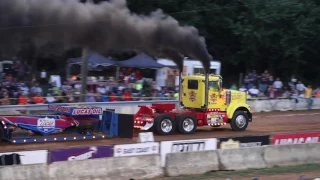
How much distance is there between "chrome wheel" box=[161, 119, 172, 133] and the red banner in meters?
5.55

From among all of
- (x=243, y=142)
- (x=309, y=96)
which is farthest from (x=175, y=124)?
(x=309, y=96)

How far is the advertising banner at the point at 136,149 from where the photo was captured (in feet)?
44.6

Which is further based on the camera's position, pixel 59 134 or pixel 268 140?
pixel 59 134

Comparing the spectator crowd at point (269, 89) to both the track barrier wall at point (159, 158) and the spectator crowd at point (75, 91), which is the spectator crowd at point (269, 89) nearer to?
the spectator crowd at point (75, 91)

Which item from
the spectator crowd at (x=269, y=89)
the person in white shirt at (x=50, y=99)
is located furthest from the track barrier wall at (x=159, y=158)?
the spectator crowd at (x=269, y=89)

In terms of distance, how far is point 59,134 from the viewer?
64.2 ft

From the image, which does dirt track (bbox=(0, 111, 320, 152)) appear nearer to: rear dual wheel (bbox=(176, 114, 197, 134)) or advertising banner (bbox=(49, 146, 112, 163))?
rear dual wheel (bbox=(176, 114, 197, 134))

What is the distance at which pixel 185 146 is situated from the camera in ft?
48.4

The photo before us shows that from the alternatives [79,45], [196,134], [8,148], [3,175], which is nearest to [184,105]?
[196,134]

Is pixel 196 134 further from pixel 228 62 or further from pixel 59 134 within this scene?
pixel 228 62

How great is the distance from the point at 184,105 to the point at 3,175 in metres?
12.0

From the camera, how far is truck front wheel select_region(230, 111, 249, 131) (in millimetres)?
23203

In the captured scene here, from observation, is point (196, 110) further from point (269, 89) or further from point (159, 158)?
point (269, 89)

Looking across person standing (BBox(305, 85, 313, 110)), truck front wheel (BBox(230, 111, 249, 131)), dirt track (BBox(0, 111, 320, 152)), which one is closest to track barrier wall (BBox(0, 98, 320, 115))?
person standing (BBox(305, 85, 313, 110))
